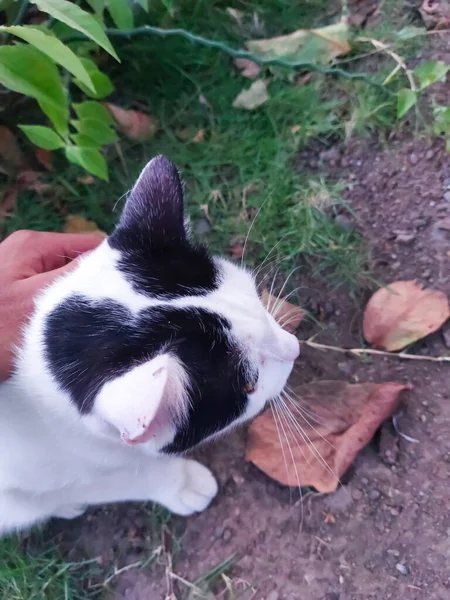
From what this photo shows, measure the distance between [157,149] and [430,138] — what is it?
717 millimetres

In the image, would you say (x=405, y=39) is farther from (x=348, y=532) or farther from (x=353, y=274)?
(x=348, y=532)

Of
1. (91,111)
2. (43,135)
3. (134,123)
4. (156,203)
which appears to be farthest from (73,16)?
(134,123)

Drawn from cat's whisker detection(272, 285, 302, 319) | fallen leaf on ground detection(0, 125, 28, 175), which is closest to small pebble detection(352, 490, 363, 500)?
cat's whisker detection(272, 285, 302, 319)

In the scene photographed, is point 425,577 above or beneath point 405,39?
beneath

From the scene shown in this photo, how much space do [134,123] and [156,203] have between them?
78 cm

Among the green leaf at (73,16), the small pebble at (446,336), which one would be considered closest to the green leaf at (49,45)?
the green leaf at (73,16)

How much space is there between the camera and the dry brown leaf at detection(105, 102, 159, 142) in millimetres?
1485

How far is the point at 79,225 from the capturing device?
A: 4.73ft

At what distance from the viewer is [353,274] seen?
124 centimetres

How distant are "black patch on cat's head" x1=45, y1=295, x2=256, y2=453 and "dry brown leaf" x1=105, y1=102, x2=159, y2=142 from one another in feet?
2.79

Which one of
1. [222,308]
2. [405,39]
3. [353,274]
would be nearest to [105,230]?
[353,274]

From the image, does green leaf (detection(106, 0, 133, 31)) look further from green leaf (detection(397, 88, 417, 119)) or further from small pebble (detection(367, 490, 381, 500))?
small pebble (detection(367, 490, 381, 500))

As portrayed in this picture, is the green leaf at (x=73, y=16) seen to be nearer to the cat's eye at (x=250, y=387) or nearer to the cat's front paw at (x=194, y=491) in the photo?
the cat's eye at (x=250, y=387)

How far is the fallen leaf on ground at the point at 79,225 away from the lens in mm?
1439
